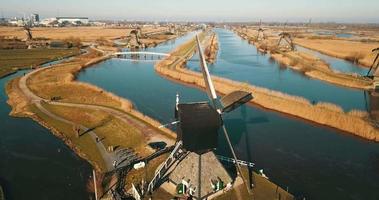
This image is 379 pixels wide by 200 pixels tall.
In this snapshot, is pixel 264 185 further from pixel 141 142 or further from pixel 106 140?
pixel 106 140

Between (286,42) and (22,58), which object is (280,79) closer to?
(286,42)

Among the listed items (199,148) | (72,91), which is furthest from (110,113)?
(199,148)

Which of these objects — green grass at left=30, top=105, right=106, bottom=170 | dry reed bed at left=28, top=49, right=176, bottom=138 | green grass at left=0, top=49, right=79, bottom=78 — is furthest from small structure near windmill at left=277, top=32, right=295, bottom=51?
green grass at left=30, top=105, right=106, bottom=170

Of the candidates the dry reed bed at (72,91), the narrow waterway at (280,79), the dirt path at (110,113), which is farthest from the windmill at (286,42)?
the dirt path at (110,113)

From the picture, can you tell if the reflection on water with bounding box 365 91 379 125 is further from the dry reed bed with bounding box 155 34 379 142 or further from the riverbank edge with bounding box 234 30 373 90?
the riverbank edge with bounding box 234 30 373 90

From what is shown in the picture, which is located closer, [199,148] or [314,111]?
[199,148]

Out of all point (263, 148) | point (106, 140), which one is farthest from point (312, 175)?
point (106, 140)

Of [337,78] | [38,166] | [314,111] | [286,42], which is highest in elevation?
[286,42]
